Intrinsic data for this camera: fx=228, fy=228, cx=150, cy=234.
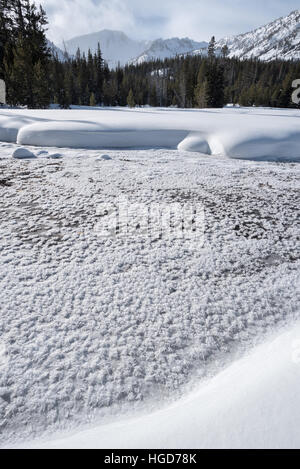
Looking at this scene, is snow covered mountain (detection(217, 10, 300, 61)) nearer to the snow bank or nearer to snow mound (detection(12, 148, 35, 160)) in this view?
snow mound (detection(12, 148, 35, 160))

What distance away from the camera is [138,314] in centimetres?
213

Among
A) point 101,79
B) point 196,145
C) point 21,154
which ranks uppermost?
point 101,79

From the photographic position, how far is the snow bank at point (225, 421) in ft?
3.95

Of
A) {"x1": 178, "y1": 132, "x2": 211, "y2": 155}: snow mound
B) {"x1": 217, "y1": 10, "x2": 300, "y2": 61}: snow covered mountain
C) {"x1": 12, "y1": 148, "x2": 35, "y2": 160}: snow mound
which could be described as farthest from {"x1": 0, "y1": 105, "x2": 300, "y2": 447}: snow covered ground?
{"x1": 217, "y1": 10, "x2": 300, "y2": 61}: snow covered mountain

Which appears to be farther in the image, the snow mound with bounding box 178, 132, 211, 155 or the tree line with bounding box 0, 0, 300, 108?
the tree line with bounding box 0, 0, 300, 108

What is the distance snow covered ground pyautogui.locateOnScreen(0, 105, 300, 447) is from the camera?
146 cm

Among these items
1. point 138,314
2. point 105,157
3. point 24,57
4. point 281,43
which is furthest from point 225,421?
point 281,43

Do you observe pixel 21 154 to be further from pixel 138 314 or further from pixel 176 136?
pixel 138 314

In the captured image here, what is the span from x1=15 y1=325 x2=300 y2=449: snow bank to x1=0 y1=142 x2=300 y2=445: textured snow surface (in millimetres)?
130

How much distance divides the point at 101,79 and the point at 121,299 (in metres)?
52.3

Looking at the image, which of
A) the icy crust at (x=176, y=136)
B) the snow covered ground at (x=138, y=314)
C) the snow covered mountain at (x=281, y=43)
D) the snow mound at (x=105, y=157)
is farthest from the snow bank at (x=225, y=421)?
the snow covered mountain at (x=281, y=43)

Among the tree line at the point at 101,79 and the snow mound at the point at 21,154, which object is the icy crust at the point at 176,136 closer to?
the snow mound at the point at 21,154

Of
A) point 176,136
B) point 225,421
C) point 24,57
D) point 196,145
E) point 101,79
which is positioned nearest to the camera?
point 225,421

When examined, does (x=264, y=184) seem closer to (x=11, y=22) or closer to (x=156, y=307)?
(x=156, y=307)
